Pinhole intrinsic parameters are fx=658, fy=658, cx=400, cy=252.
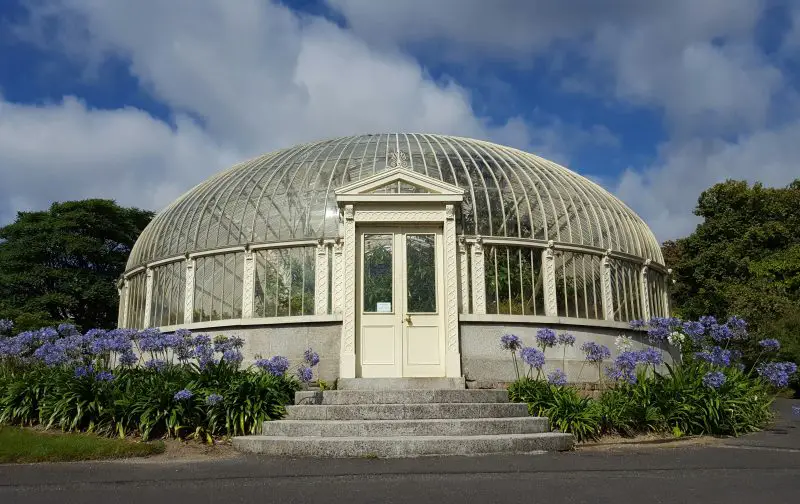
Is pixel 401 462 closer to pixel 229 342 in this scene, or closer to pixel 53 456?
pixel 53 456

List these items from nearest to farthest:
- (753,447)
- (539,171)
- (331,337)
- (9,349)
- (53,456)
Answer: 1. (53,456)
2. (753,447)
3. (9,349)
4. (331,337)
5. (539,171)

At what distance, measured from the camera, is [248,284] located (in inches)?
551

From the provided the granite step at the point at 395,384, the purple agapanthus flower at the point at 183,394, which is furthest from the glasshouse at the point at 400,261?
the purple agapanthus flower at the point at 183,394

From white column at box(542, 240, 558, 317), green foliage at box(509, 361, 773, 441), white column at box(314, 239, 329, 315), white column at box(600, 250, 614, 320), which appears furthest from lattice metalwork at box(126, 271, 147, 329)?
white column at box(600, 250, 614, 320)

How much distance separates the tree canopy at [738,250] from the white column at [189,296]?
22.1m

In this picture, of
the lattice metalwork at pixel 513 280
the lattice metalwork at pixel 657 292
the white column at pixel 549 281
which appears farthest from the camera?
the lattice metalwork at pixel 657 292

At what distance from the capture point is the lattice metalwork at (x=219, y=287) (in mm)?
14172

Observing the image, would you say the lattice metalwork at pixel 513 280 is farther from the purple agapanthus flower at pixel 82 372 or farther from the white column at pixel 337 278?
the purple agapanthus flower at pixel 82 372

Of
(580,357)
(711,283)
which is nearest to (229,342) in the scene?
(580,357)

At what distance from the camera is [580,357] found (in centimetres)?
1362

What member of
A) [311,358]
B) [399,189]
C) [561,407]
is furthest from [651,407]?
[399,189]

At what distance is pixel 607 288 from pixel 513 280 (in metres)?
2.53

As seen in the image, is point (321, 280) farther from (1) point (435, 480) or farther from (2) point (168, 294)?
(1) point (435, 480)

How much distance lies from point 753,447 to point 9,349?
12.4m
